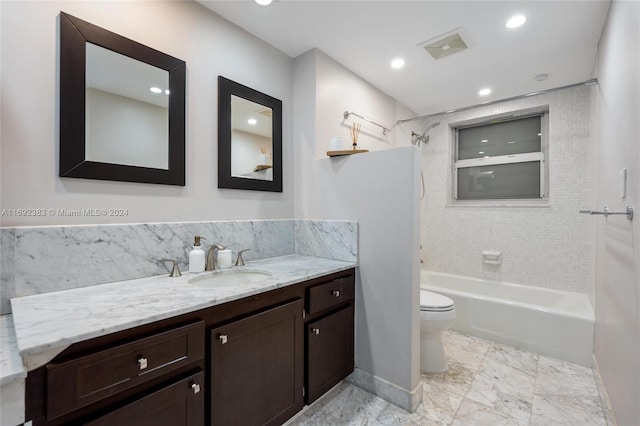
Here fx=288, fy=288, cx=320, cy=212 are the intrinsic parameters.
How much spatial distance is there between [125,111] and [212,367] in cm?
132

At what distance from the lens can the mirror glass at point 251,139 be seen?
1.98 m

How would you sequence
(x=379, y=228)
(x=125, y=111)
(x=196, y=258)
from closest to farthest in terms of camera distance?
(x=125, y=111) → (x=196, y=258) → (x=379, y=228)

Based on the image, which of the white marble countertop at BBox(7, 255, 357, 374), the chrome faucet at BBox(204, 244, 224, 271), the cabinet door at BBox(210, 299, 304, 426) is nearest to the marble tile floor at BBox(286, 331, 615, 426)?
the cabinet door at BBox(210, 299, 304, 426)

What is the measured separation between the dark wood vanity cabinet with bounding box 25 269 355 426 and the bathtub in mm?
1522

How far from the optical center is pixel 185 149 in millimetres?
1718

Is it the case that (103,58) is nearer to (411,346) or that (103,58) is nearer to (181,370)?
(181,370)

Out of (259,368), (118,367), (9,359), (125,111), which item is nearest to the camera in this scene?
(9,359)

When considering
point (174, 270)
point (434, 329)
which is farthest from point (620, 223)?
point (174, 270)

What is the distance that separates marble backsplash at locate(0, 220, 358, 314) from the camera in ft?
3.90

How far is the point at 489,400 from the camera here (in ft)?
5.96

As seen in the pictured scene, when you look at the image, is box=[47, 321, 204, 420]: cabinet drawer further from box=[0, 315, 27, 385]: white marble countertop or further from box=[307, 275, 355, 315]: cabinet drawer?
box=[307, 275, 355, 315]: cabinet drawer

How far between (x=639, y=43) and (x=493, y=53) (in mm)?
1214

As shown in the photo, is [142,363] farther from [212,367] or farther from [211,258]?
[211,258]

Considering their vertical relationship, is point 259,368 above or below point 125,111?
below
